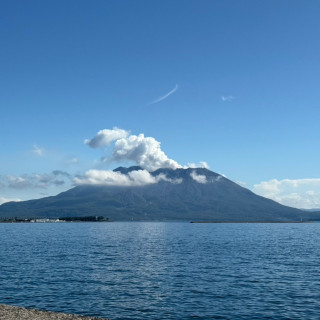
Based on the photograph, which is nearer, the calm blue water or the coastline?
the coastline

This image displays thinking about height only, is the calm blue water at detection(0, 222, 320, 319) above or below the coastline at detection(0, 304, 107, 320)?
below

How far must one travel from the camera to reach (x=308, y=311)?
49906mm

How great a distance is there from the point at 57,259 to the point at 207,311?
60.2m

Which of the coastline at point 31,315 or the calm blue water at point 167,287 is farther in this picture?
the calm blue water at point 167,287

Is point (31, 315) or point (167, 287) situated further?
point (167, 287)

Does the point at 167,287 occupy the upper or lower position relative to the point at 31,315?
lower

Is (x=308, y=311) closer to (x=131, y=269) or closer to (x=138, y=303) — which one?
(x=138, y=303)

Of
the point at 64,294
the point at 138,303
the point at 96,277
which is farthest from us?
the point at 96,277

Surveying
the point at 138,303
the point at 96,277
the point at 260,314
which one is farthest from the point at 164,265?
the point at 260,314

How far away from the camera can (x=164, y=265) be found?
89.1 m

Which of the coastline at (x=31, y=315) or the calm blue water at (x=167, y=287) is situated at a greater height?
the coastline at (x=31, y=315)

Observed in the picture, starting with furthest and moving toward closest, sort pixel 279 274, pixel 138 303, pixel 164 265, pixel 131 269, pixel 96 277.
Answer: pixel 164 265 < pixel 131 269 < pixel 279 274 < pixel 96 277 < pixel 138 303

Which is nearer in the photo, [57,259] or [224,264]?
Result: [224,264]

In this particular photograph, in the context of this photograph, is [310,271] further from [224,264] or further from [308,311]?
[308,311]
